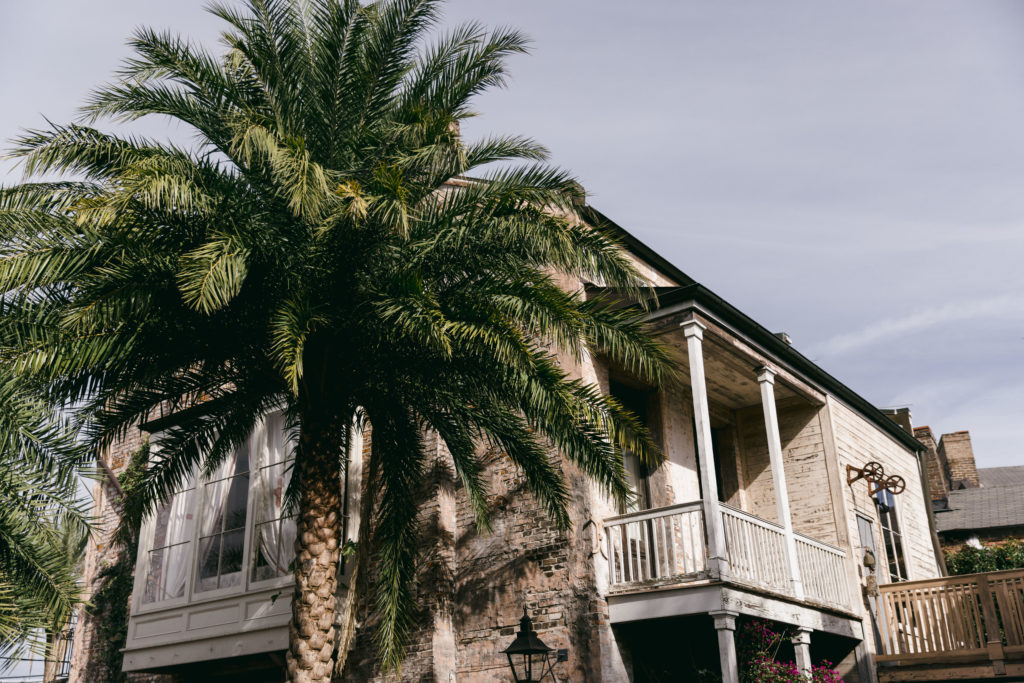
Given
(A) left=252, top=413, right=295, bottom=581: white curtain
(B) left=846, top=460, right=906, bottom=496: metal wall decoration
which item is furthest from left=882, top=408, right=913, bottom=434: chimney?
(A) left=252, top=413, right=295, bottom=581: white curtain

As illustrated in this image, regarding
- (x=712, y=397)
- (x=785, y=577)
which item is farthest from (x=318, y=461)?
(x=712, y=397)

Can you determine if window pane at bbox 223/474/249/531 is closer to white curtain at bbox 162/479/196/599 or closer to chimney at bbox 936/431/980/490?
white curtain at bbox 162/479/196/599

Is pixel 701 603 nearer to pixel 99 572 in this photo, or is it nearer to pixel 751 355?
pixel 751 355

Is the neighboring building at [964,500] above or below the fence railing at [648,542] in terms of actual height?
above

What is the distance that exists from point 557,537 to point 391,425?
2.71 metres

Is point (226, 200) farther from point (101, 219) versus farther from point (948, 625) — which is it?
point (948, 625)

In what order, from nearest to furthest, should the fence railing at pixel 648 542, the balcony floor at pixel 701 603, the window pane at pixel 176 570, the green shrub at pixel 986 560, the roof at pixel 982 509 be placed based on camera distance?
the balcony floor at pixel 701 603
the fence railing at pixel 648 542
the window pane at pixel 176 570
the green shrub at pixel 986 560
the roof at pixel 982 509

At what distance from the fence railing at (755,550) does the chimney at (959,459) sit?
2143 cm

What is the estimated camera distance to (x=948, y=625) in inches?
512

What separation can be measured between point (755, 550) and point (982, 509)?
19.8 meters

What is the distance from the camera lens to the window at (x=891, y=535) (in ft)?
52.6

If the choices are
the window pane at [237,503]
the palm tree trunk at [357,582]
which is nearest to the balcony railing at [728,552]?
the palm tree trunk at [357,582]

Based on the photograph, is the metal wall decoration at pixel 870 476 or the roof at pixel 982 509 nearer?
the metal wall decoration at pixel 870 476

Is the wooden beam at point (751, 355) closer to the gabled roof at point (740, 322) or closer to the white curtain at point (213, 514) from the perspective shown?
the gabled roof at point (740, 322)
